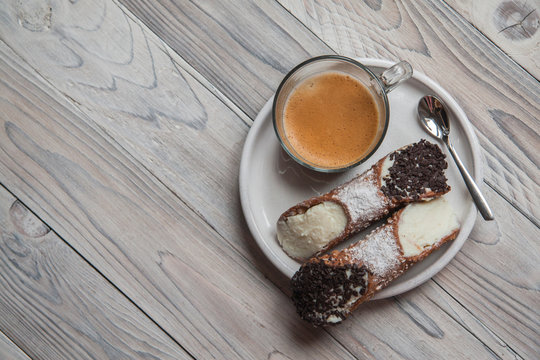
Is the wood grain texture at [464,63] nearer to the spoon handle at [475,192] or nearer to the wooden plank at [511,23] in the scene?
the wooden plank at [511,23]

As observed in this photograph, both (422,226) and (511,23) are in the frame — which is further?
(511,23)

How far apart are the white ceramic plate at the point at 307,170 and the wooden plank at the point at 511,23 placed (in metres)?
0.36

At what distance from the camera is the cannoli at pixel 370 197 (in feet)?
5.03

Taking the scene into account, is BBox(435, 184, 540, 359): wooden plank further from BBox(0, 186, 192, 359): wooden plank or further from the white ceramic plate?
BBox(0, 186, 192, 359): wooden plank

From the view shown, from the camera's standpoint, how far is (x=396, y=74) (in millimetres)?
1532

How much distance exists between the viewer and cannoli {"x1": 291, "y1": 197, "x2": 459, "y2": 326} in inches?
58.4

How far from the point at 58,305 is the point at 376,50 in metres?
1.56

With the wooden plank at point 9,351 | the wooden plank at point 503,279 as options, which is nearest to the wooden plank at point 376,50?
the wooden plank at point 503,279

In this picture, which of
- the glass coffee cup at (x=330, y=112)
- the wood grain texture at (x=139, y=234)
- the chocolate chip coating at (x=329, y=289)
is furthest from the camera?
the wood grain texture at (x=139, y=234)

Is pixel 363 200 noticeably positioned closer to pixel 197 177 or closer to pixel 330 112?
pixel 330 112

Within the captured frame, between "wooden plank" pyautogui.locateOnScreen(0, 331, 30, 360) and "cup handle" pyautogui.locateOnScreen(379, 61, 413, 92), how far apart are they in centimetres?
167

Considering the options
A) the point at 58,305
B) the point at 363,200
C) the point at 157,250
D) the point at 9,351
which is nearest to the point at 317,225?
the point at 363,200

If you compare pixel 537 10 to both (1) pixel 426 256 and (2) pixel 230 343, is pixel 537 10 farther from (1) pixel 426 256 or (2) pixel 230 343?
(2) pixel 230 343

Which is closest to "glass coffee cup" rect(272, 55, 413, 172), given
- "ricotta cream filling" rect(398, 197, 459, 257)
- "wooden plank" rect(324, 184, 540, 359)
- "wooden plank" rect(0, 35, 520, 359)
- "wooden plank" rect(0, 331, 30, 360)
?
"ricotta cream filling" rect(398, 197, 459, 257)
